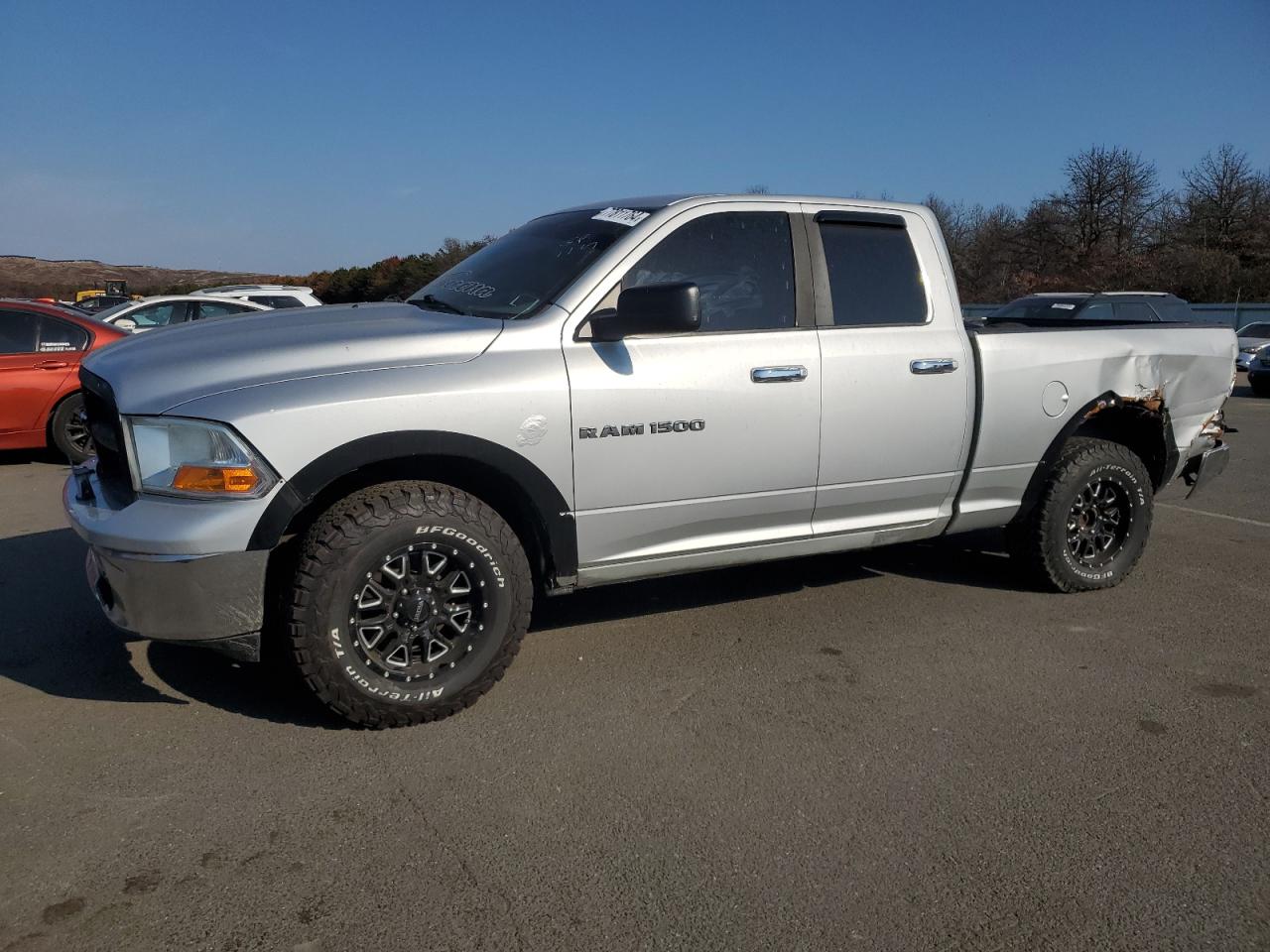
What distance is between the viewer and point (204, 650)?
4227 mm

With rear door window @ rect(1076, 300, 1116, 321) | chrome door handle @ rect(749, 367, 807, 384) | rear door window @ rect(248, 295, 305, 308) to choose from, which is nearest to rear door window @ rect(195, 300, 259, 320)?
rear door window @ rect(248, 295, 305, 308)

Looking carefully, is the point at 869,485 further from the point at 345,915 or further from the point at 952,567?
the point at 345,915

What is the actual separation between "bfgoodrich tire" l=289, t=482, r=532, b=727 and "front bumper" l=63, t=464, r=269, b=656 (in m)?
0.17

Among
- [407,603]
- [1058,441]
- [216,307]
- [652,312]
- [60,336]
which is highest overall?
[652,312]

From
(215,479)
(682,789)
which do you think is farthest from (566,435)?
(682,789)

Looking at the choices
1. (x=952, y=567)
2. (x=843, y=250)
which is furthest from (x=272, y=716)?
(x=952, y=567)

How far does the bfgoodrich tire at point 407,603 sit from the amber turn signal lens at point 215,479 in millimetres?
298

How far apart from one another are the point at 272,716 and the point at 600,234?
2.34 meters

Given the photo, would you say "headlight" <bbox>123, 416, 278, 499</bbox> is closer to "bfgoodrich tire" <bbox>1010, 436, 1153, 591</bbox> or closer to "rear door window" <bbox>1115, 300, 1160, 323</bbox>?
"bfgoodrich tire" <bbox>1010, 436, 1153, 591</bbox>

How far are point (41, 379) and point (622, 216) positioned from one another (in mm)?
6897

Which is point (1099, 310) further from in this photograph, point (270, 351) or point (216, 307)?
point (270, 351)

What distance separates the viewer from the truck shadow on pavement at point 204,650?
390cm

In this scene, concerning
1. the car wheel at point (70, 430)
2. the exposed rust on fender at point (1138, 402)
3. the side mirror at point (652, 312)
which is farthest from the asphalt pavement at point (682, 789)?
the car wheel at point (70, 430)

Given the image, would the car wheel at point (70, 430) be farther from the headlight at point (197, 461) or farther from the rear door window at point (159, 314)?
the headlight at point (197, 461)
